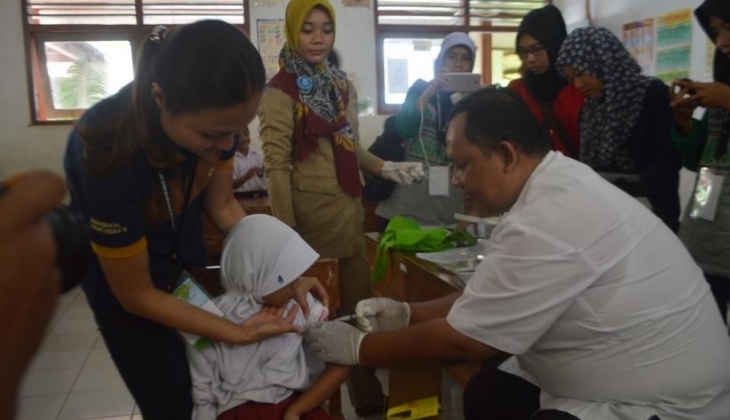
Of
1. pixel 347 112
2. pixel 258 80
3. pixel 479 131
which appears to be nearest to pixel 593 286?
pixel 479 131

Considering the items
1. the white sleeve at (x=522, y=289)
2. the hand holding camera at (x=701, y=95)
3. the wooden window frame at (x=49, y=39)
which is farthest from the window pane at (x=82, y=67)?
the white sleeve at (x=522, y=289)

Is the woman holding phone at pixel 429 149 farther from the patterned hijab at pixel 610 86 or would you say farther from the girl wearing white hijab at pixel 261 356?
the girl wearing white hijab at pixel 261 356

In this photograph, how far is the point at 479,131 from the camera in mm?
1251

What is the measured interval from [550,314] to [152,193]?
0.79 meters

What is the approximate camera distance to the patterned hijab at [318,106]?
6.62ft

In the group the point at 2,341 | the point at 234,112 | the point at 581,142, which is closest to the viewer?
the point at 2,341

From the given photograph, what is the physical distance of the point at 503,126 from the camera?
4.04ft

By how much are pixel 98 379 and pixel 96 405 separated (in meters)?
0.31

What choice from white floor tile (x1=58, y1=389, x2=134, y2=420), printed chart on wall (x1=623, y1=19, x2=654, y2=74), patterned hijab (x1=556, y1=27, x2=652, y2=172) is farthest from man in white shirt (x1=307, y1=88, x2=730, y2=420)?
printed chart on wall (x1=623, y1=19, x2=654, y2=74)

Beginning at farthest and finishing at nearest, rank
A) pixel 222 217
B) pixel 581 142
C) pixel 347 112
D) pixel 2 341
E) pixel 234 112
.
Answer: pixel 581 142
pixel 347 112
pixel 222 217
pixel 234 112
pixel 2 341

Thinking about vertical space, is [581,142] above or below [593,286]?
above

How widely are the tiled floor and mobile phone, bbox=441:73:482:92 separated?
125 cm

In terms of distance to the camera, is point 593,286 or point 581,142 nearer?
point 593,286

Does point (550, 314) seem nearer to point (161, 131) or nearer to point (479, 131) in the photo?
point (479, 131)
